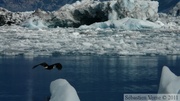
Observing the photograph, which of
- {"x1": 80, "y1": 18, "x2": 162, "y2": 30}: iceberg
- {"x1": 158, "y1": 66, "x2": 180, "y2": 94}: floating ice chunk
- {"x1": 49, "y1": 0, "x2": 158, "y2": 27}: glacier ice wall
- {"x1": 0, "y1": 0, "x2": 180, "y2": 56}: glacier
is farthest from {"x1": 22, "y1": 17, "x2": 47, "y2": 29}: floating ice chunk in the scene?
{"x1": 158, "y1": 66, "x2": 180, "y2": 94}: floating ice chunk

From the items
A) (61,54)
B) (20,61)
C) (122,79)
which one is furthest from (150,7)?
(122,79)

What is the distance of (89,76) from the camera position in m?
13.0

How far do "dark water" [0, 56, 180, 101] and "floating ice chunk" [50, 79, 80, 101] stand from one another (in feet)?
8.61

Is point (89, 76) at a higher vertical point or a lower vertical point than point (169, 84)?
lower

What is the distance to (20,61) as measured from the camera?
16688 millimetres

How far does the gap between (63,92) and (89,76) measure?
22.5ft

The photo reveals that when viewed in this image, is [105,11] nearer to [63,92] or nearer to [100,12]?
[100,12]

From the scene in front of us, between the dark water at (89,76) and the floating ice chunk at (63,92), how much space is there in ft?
8.61

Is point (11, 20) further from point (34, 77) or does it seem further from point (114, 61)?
point (34, 77)

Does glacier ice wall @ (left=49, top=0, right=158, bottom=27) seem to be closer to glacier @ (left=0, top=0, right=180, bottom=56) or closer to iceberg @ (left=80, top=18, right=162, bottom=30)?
glacier @ (left=0, top=0, right=180, bottom=56)

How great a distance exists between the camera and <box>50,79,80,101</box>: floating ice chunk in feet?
19.6

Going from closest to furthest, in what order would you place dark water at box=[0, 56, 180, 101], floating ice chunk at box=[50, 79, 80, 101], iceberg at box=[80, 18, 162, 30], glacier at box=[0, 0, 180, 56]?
floating ice chunk at box=[50, 79, 80, 101]
dark water at box=[0, 56, 180, 101]
glacier at box=[0, 0, 180, 56]
iceberg at box=[80, 18, 162, 30]

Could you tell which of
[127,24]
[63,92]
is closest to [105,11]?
[127,24]

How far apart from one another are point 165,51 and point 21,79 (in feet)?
Answer: 31.3
